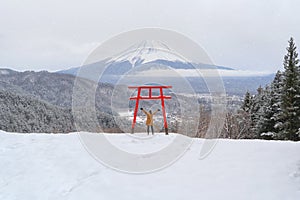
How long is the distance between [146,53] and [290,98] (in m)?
12.3

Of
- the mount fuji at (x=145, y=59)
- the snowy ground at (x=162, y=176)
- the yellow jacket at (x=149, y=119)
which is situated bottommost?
the snowy ground at (x=162, y=176)

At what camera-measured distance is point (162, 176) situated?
443cm

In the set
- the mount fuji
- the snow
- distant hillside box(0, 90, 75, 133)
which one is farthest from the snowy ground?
the snow

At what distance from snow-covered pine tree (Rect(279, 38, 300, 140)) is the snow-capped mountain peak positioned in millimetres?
11777

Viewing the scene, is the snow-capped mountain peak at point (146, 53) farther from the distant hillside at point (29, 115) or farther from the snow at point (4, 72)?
the snow at point (4, 72)

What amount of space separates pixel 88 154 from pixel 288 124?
12927 millimetres

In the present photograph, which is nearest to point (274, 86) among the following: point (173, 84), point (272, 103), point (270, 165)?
point (272, 103)

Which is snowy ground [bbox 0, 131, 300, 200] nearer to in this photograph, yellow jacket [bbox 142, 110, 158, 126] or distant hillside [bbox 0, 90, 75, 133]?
yellow jacket [bbox 142, 110, 158, 126]

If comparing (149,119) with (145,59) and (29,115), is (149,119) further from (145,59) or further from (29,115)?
(29,115)

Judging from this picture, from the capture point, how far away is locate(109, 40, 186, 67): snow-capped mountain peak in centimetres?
544

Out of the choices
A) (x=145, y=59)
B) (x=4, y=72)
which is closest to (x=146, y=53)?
(x=145, y=59)

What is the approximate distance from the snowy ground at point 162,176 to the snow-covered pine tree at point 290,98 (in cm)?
1045

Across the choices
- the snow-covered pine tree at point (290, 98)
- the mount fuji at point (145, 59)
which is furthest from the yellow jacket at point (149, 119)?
the snow-covered pine tree at point (290, 98)

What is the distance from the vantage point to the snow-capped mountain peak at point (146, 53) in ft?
17.8
